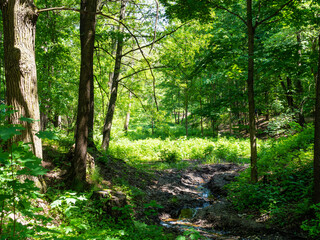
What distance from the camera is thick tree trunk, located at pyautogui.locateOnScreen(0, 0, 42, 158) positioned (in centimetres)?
363

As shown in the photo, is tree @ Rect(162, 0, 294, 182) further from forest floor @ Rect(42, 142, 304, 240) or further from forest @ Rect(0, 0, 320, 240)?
forest floor @ Rect(42, 142, 304, 240)

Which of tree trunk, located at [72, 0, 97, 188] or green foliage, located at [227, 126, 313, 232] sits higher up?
tree trunk, located at [72, 0, 97, 188]

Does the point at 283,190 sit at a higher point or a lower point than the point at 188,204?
higher

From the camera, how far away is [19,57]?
12.0 feet

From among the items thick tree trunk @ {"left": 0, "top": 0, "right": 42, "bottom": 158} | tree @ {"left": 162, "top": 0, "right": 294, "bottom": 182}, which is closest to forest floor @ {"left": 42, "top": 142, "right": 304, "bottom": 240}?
tree @ {"left": 162, "top": 0, "right": 294, "bottom": 182}

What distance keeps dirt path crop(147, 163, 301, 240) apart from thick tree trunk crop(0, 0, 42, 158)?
398 cm

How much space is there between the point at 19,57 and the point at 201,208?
5.91 metres

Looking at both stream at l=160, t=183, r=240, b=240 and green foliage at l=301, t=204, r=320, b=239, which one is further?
stream at l=160, t=183, r=240, b=240

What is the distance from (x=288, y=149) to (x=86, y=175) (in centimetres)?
631

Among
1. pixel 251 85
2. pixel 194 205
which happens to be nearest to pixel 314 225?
pixel 194 205

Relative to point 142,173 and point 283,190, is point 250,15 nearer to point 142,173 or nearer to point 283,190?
point 283,190

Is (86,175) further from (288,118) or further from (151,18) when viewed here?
(288,118)

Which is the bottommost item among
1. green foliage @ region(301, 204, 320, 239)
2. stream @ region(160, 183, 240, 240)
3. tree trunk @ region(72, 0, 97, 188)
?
stream @ region(160, 183, 240, 240)

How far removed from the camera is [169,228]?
4660 mm
